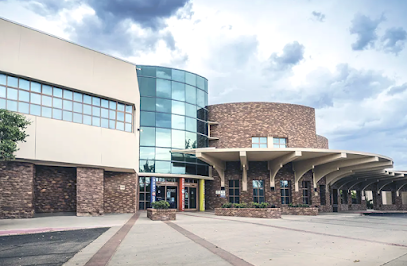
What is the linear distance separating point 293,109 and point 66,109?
2303cm

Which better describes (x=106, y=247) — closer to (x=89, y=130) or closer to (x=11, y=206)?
(x=11, y=206)

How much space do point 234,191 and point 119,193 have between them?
12.6 meters

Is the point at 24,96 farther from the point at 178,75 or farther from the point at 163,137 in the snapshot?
the point at 178,75

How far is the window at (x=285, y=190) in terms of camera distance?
36000 mm

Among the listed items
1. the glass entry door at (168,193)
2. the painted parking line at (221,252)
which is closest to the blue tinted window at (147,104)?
the glass entry door at (168,193)

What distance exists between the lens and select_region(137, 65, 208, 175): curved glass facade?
3152cm

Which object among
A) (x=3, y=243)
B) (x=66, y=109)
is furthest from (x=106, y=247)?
(x=66, y=109)

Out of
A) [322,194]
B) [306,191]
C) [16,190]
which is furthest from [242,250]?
[322,194]

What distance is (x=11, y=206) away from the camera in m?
19.9

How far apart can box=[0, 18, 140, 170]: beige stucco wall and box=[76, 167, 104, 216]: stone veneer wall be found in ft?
2.77

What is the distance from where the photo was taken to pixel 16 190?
1994 cm

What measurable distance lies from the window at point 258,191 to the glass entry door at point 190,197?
5741 mm

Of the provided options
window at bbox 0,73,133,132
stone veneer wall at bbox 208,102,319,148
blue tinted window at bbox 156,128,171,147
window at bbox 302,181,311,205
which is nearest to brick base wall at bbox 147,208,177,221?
window at bbox 0,73,133,132

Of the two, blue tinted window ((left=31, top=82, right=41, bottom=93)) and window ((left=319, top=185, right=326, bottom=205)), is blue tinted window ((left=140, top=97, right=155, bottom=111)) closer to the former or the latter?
Answer: blue tinted window ((left=31, top=82, right=41, bottom=93))
